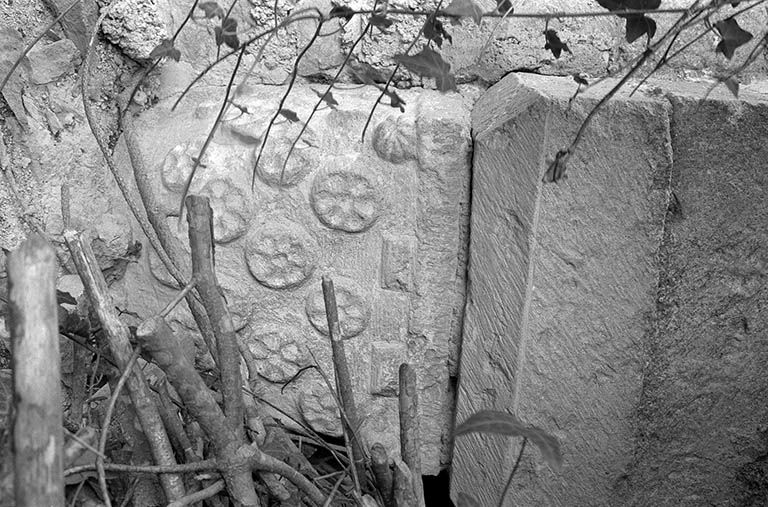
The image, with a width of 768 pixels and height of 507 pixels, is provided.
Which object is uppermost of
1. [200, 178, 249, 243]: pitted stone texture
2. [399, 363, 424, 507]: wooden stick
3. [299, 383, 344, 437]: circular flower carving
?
[200, 178, 249, 243]: pitted stone texture

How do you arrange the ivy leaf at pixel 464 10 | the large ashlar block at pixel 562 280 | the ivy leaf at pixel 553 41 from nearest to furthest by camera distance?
1. the ivy leaf at pixel 464 10
2. the ivy leaf at pixel 553 41
3. the large ashlar block at pixel 562 280

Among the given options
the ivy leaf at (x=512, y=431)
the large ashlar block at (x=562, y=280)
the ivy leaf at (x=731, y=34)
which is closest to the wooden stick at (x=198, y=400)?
the ivy leaf at (x=512, y=431)

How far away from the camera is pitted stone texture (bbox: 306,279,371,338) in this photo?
1.46m

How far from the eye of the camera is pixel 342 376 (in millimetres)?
1148

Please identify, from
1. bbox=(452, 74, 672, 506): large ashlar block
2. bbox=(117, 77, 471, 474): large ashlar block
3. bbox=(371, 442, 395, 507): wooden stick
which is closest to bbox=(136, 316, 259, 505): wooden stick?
bbox=(371, 442, 395, 507): wooden stick

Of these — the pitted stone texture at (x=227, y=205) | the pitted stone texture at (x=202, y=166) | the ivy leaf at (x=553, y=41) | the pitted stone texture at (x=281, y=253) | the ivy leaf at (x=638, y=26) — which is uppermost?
the ivy leaf at (x=638, y=26)

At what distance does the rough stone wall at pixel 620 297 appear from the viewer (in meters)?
1.25

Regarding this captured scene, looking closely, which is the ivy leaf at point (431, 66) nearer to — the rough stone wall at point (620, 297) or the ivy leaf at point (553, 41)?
the ivy leaf at point (553, 41)

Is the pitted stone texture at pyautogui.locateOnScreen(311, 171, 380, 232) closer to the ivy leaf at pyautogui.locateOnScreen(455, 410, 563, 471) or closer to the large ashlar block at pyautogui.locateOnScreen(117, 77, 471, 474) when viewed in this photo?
the large ashlar block at pyautogui.locateOnScreen(117, 77, 471, 474)

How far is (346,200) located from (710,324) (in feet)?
2.11

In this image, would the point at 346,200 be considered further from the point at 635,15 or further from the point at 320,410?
the point at 635,15

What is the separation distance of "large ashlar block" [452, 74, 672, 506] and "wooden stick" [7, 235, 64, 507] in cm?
82

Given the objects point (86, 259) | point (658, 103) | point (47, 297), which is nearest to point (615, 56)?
point (658, 103)

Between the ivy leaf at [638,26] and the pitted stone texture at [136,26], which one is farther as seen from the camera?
the pitted stone texture at [136,26]
